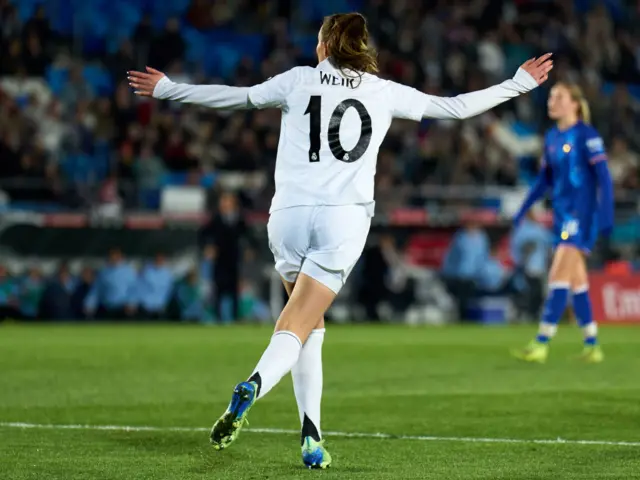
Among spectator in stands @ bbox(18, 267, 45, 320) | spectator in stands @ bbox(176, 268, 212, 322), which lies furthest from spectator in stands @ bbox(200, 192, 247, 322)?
spectator in stands @ bbox(18, 267, 45, 320)

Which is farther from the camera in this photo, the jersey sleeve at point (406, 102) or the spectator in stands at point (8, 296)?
the spectator in stands at point (8, 296)

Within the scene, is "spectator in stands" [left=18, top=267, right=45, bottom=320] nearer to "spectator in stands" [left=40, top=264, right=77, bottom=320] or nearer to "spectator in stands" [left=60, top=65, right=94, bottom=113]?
"spectator in stands" [left=40, top=264, right=77, bottom=320]

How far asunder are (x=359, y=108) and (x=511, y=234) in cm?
1646

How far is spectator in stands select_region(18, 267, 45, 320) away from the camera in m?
20.8

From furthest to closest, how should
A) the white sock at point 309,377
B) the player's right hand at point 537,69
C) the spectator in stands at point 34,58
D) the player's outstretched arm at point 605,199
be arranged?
the spectator in stands at point 34,58 → the player's outstretched arm at point 605,199 → the player's right hand at point 537,69 → the white sock at point 309,377

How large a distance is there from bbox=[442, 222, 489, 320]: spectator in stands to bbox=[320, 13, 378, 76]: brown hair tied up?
15.4 meters

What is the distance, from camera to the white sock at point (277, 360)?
5906 mm

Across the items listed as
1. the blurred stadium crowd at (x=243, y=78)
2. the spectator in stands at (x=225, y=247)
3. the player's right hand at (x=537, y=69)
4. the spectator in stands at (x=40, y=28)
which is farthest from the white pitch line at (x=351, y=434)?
the spectator in stands at (x=40, y=28)

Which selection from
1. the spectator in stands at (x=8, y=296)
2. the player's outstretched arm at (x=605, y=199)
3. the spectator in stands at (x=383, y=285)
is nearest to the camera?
the player's outstretched arm at (x=605, y=199)

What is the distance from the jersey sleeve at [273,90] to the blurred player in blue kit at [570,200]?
23.3 ft

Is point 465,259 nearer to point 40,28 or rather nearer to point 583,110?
point 583,110

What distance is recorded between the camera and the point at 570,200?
13133mm

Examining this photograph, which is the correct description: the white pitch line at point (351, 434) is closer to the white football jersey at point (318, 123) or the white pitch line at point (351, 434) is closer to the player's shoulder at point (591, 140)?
the white football jersey at point (318, 123)

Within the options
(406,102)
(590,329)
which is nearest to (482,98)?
(406,102)
